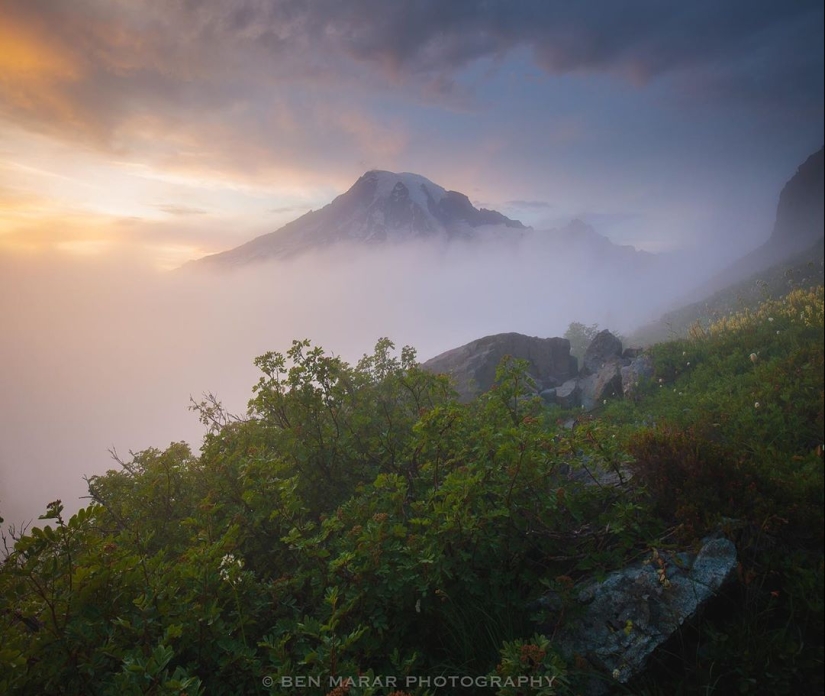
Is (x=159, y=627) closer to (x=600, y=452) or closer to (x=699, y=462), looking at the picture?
(x=600, y=452)

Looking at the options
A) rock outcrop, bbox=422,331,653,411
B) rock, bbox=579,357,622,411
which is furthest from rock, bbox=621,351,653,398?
rock, bbox=579,357,622,411

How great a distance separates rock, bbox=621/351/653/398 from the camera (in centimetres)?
1096

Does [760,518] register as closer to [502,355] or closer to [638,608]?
[638,608]

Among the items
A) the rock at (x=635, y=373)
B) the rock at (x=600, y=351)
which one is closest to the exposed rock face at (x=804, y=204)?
the rock at (x=635, y=373)

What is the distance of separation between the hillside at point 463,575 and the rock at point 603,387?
7377 mm

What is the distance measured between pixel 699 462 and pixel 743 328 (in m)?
6.74

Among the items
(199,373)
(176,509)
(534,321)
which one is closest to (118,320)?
(199,373)

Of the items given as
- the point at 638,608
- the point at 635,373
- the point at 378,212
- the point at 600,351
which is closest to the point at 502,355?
the point at 600,351

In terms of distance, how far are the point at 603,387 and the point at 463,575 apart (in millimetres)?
10569

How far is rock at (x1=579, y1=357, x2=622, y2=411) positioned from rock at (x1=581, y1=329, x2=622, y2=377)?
3.29 metres

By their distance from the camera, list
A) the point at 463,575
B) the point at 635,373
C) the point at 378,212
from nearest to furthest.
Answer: the point at 463,575, the point at 635,373, the point at 378,212

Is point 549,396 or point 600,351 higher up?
point 600,351

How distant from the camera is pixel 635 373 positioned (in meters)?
11.4

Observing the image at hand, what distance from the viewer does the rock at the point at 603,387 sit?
12.0 m
